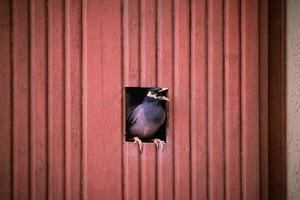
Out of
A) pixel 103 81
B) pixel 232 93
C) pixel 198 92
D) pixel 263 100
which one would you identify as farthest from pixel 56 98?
pixel 263 100

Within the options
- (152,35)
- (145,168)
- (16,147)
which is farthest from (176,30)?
(16,147)

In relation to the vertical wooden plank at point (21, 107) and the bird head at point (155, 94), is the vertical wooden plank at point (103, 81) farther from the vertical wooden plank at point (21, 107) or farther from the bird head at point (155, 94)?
the vertical wooden plank at point (21, 107)

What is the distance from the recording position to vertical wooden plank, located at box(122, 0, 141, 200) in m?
1.32

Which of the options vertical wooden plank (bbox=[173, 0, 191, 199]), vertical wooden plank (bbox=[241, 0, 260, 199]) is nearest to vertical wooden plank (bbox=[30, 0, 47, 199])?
vertical wooden plank (bbox=[173, 0, 191, 199])

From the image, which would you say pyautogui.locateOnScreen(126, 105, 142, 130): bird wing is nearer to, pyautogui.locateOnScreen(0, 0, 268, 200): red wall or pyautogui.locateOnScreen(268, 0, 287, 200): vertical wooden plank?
pyautogui.locateOnScreen(0, 0, 268, 200): red wall

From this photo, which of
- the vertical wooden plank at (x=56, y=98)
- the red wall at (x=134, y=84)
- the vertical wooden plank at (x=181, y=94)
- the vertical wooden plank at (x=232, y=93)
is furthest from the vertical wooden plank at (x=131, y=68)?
the vertical wooden plank at (x=232, y=93)

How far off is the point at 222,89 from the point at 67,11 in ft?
2.49

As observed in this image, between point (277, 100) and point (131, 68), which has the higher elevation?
point (131, 68)

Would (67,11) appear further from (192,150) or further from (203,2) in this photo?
(192,150)

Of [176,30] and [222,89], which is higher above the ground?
[176,30]

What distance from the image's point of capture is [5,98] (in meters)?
1.34

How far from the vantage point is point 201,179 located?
134 centimetres

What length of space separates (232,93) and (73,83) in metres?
0.70

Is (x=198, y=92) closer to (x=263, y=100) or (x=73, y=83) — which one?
(x=263, y=100)
